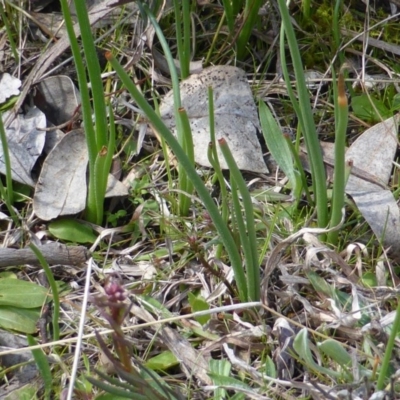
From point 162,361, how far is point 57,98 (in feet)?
2.55

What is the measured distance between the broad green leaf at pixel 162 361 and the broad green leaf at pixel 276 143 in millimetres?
444

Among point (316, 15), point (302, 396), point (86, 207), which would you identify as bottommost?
point (302, 396)

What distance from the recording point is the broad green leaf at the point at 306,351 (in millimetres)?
1160

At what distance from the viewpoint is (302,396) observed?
1178 mm

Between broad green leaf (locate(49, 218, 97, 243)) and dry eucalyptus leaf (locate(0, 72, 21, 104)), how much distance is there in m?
0.39

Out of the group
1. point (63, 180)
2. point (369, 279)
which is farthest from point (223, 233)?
point (63, 180)

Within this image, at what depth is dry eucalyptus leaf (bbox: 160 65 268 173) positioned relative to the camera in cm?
162

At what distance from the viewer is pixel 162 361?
1275 millimetres

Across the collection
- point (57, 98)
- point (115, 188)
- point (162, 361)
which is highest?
point (57, 98)

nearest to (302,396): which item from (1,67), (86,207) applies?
(86,207)

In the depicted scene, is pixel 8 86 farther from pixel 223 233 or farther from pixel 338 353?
pixel 338 353

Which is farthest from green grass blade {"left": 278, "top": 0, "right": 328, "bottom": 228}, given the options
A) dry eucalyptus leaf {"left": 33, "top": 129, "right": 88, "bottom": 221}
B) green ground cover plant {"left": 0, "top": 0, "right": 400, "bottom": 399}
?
dry eucalyptus leaf {"left": 33, "top": 129, "right": 88, "bottom": 221}

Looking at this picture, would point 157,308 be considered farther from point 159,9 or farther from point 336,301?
point 159,9

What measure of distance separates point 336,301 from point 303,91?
0.37 metres
